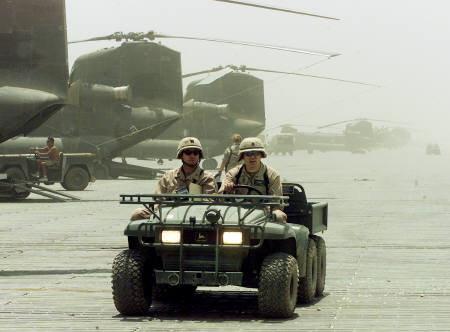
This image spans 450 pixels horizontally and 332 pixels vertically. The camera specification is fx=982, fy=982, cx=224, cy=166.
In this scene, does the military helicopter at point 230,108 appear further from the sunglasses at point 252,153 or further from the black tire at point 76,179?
the sunglasses at point 252,153

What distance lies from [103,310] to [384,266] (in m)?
5.42

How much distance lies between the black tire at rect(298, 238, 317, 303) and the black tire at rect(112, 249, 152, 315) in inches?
68.2

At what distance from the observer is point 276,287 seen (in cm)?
915

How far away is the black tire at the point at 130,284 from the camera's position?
9375 millimetres

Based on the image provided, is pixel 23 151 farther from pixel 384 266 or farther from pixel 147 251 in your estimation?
pixel 147 251

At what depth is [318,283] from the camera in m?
11.0

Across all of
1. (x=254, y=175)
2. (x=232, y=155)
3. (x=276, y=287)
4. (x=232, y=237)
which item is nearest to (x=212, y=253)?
(x=232, y=237)

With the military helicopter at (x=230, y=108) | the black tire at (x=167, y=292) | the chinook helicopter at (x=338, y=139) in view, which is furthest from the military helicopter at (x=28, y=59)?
the chinook helicopter at (x=338, y=139)

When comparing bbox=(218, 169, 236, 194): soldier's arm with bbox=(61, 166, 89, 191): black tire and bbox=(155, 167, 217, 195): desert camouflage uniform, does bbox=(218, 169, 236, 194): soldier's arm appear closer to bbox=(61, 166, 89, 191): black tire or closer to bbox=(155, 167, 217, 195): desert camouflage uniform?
bbox=(155, 167, 217, 195): desert camouflage uniform

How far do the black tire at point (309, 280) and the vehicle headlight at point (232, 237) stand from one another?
1.24m

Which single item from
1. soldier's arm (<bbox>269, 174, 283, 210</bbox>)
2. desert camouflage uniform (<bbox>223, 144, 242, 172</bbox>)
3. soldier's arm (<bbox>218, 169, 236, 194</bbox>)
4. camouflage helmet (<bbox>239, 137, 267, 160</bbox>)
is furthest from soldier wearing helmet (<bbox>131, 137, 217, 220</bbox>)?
desert camouflage uniform (<bbox>223, 144, 242, 172</bbox>)

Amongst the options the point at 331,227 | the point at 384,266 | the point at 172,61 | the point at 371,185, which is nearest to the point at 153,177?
the point at 172,61

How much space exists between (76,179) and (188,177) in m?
27.8

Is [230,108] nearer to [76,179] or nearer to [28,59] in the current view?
[76,179]
